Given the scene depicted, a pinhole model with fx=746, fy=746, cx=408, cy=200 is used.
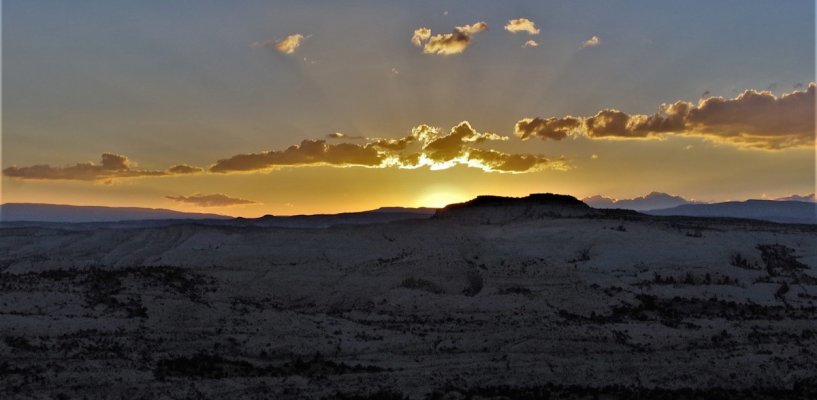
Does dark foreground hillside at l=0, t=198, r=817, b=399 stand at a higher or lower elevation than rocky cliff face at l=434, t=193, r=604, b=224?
lower

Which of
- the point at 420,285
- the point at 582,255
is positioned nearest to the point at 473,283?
the point at 420,285

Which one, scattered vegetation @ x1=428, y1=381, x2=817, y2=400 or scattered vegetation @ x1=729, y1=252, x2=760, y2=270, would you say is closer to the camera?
scattered vegetation @ x1=428, y1=381, x2=817, y2=400

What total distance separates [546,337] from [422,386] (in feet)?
22.8

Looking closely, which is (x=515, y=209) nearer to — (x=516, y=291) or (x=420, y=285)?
(x=420, y=285)

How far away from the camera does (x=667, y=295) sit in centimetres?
3397

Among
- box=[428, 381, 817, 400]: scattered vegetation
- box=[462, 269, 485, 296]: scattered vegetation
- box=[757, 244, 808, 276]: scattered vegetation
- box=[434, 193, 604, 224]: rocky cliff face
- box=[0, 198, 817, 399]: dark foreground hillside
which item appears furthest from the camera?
box=[434, 193, 604, 224]: rocky cliff face

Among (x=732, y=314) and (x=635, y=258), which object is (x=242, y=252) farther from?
(x=732, y=314)

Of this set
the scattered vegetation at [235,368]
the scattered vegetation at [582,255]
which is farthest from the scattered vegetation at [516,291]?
the scattered vegetation at [235,368]

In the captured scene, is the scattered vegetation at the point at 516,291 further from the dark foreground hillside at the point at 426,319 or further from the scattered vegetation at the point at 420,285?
the scattered vegetation at the point at 420,285

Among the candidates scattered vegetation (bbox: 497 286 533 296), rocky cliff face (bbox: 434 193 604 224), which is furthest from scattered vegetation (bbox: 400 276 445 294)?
rocky cliff face (bbox: 434 193 604 224)

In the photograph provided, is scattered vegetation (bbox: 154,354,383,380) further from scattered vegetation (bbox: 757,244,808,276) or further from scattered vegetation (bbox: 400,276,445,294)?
scattered vegetation (bbox: 757,244,808,276)

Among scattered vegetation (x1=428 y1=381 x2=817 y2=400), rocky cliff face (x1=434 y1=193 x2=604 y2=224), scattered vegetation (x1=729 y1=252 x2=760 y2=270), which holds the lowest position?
scattered vegetation (x1=428 y1=381 x2=817 y2=400)

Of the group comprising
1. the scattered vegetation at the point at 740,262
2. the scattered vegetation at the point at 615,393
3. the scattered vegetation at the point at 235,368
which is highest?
the scattered vegetation at the point at 740,262

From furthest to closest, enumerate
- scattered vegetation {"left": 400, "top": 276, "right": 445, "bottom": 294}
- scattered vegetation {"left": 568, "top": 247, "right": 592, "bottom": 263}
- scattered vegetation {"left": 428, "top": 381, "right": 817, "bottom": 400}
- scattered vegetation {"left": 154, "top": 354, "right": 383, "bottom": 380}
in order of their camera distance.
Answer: scattered vegetation {"left": 568, "top": 247, "right": 592, "bottom": 263}
scattered vegetation {"left": 400, "top": 276, "right": 445, "bottom": 294}
scattered vegetation {"left": 154, "top": 354, "right": 383, "bottom": 380}
scattered vegetation {"left": 428, "top": 381, "right": 817, "bottom": 400}
